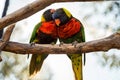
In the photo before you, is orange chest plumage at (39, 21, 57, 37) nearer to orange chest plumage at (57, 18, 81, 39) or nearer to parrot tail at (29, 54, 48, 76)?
orange chest plumage at (57, 18, 81, 39)

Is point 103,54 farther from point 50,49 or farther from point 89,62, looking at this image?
point 50,49

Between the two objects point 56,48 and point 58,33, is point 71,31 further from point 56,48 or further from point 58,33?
point 56,48

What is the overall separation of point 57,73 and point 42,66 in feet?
0.34

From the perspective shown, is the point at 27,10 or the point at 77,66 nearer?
the point at 27,10

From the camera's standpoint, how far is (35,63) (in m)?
1.61

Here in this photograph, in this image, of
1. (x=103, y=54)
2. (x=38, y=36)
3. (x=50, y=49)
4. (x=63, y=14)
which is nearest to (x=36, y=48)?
(x=50, y=49)

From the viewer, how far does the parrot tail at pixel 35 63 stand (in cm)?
160

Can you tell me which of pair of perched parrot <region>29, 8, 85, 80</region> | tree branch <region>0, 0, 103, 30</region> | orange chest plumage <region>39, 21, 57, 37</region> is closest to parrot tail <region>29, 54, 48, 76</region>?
pair of perched parrot <region>29, 8, 85, 80</region>

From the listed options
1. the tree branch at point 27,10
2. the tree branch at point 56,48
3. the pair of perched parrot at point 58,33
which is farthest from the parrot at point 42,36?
the tree branch at point 27,10

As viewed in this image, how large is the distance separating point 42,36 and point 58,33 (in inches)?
3.9

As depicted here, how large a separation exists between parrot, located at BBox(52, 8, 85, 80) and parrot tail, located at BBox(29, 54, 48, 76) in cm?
16

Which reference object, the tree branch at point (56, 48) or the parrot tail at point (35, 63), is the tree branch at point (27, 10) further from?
the parrot tail at point (35, 63)

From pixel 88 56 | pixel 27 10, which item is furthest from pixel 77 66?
pixel 27 10

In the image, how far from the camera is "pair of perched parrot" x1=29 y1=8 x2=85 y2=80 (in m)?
1.57
